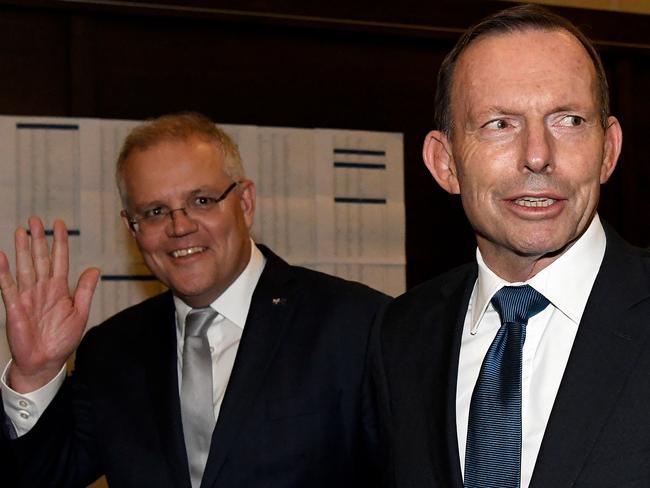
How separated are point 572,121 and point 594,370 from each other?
395mm

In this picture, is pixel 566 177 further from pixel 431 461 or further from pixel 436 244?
pixel 436 244

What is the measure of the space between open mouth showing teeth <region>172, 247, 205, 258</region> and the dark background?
975 mm

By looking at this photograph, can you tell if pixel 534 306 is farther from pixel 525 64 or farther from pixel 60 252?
pixel 60 252

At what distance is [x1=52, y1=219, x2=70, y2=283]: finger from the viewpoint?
8.05 feet

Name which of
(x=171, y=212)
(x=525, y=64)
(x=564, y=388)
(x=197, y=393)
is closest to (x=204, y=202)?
(x=171, y=212)

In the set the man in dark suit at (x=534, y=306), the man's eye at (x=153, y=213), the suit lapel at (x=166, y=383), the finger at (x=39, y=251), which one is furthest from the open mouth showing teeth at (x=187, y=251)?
the man in dark suit at (x=534, y=306)

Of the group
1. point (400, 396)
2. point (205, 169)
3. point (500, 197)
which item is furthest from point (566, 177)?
point (205, 169)

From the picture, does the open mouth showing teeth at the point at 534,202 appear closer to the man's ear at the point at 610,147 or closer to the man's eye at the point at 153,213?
the man's ear at the point at 610,147

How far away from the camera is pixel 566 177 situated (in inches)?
65.5

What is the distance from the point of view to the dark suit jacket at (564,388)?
5.01 feet

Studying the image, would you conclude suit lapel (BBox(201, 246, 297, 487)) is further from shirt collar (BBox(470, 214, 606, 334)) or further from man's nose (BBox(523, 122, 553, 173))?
man's nose (BBox(523, 122, 553, 173))

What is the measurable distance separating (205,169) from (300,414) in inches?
25.7

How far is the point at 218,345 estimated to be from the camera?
8.73 feet

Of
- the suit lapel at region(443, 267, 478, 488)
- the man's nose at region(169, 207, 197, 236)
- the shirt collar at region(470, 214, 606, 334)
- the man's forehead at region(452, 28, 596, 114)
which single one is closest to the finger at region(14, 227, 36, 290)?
the man's nose at region(169, 207, 197, 236)
